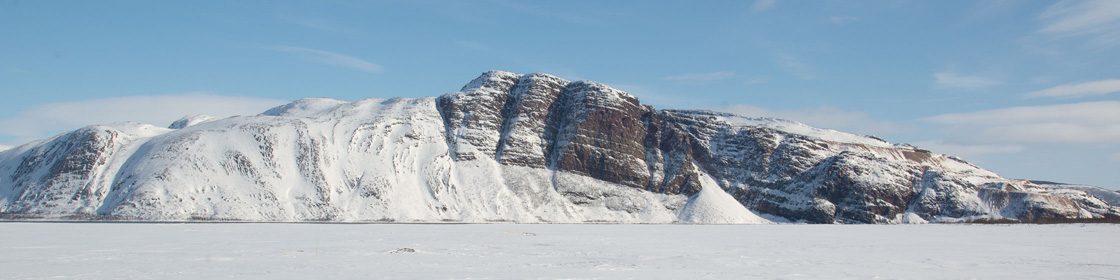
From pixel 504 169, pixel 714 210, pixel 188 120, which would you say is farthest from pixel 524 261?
pixel 188 120

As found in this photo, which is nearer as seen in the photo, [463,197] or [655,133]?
[463,197]

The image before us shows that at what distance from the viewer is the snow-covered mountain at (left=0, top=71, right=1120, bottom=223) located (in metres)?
114

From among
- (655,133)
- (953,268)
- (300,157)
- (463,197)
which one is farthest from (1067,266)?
(655,133)

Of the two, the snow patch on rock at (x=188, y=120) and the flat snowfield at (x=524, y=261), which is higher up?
the snow patch on rock at (x=188, y=120)

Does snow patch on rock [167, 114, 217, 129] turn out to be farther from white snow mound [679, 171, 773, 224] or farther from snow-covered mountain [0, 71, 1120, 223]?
white snow mound [679, 171, 773, 224]

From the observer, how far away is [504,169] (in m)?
143

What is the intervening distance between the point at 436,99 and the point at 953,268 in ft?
457

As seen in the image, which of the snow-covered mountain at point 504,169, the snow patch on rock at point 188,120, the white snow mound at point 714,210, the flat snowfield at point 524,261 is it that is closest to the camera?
the flat snowfield at point 524,261

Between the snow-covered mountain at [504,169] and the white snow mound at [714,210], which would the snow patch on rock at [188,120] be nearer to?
the snow-covered mountain at [504,169]

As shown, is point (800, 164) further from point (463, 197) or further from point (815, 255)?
point (815, 255)

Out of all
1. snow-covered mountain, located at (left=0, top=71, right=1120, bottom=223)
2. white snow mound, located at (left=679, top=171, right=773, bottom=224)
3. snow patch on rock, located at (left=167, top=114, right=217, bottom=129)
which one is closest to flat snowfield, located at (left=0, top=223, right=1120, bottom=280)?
snow-covered mountain, located at (left=0, top=71, right=1120, bottom=223)

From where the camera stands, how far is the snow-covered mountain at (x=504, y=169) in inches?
4481

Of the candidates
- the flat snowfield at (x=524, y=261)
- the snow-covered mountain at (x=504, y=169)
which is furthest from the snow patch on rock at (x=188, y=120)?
the flat snowfield at (x=524, y=261)

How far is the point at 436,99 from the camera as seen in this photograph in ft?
532
